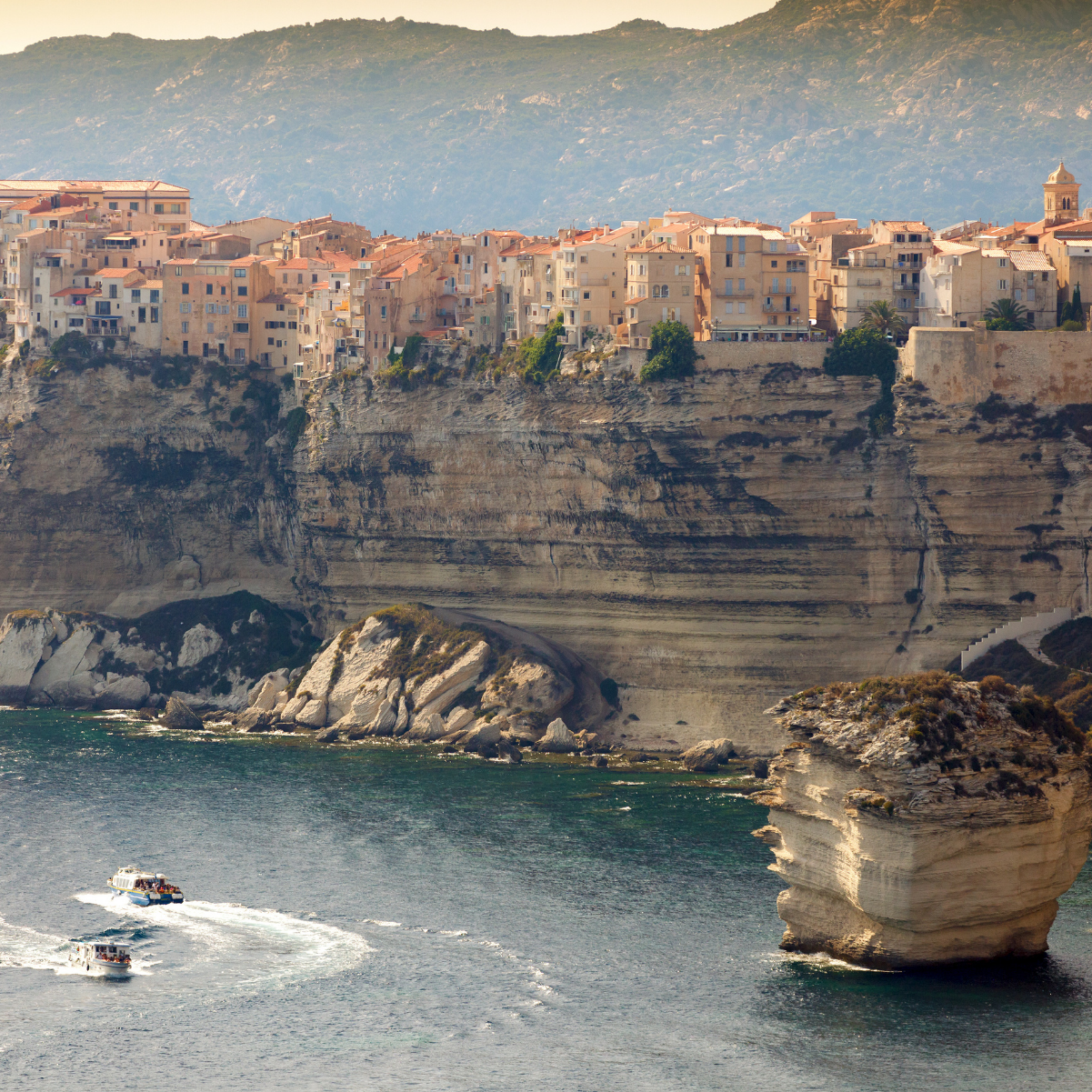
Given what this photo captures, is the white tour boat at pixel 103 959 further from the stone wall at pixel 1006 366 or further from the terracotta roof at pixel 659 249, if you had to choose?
the terracotta roof at pixel 659 249

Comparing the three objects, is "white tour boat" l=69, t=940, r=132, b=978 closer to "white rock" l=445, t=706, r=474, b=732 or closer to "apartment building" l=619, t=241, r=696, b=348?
"white rock" l=445, t=706, r=474, b=732

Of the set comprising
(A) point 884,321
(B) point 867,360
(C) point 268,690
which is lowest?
(C) point 268,690

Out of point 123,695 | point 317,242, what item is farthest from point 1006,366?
point 317,242

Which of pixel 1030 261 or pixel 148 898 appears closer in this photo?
pixel 148 898

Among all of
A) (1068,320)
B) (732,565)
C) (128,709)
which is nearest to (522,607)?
(732,565)

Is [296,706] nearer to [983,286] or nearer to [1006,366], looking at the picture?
[1006,366]

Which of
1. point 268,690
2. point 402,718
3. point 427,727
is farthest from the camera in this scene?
point 268,690

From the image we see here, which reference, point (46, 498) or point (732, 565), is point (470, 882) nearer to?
point (732, 565)
